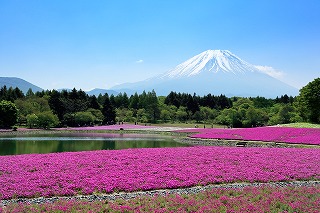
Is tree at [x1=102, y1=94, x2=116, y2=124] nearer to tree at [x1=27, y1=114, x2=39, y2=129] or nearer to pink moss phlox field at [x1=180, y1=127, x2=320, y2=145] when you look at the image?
tree at [x1=27, y1=114, x2=39, y2=129]

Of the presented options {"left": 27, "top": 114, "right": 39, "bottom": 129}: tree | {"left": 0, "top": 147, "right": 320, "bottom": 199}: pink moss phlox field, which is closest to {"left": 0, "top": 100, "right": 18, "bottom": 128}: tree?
{"left": 27, "top": 114, "right": 39, "bottom": 129}: tree

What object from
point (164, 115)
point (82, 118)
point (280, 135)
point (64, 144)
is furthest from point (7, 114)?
point (280, 135)

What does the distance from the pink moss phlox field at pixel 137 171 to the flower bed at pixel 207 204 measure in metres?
2.34

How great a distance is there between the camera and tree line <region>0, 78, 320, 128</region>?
6962 centimetres

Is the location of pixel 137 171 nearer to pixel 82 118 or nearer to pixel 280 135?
pixel 280 135

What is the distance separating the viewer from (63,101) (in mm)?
87312

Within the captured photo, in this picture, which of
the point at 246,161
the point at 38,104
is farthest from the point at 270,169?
the point at 38,104

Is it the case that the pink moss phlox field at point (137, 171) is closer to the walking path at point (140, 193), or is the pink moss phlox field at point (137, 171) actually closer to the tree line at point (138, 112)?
the walking path at point (140, 193)

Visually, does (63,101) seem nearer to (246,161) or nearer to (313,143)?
(313,143)

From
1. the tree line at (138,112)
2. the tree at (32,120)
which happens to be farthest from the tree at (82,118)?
the tree at (32,120)

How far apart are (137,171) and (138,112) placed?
90277mm

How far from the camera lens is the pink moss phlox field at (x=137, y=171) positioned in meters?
14.4

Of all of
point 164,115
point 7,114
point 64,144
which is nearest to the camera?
point 64,144

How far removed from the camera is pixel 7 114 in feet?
230
